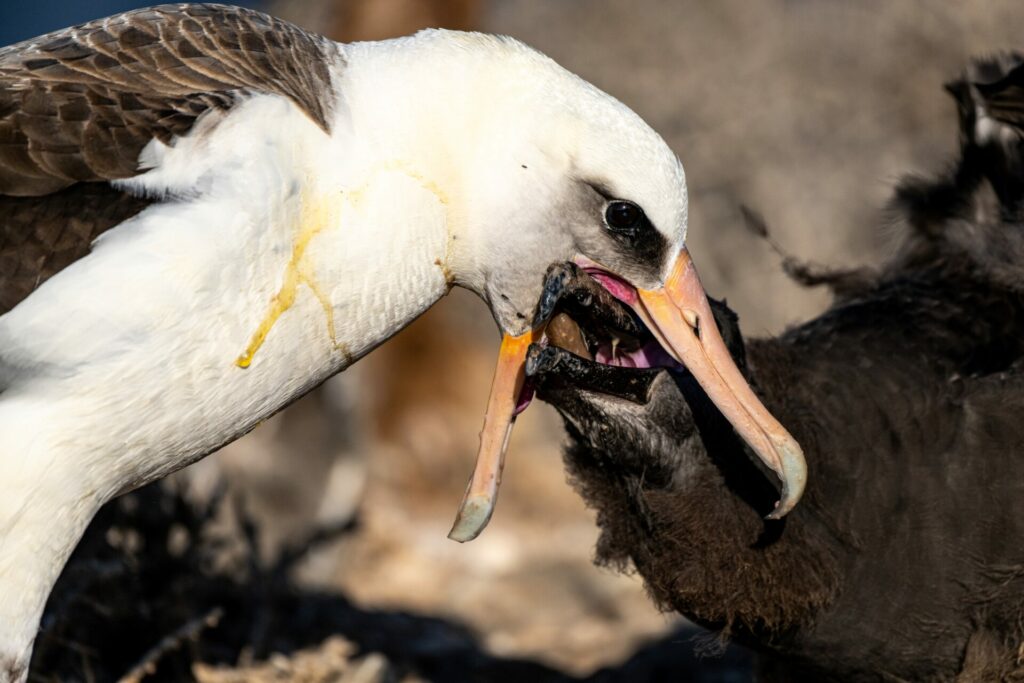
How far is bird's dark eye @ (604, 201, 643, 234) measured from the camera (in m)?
3.07

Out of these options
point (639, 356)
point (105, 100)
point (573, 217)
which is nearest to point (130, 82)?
point (105, 100)

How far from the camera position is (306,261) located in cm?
301

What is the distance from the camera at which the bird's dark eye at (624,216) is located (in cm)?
307

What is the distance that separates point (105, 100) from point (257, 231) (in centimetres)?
45

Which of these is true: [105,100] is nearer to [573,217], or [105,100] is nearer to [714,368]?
[573,217]

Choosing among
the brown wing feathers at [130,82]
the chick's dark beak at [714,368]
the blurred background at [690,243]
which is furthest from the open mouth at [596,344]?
the blurred background at [690,243]

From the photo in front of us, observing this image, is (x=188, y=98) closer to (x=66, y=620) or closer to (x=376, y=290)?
(x=376, y=290)

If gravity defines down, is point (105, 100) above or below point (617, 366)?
above

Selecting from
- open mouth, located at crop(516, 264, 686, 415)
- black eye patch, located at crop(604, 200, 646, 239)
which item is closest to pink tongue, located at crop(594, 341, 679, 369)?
open mouth, located at crop(516, 264, 686, 415)

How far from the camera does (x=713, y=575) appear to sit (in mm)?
3359

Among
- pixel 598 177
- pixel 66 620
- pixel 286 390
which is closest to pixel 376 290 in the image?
pixel 286 390

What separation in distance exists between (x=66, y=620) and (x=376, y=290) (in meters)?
2.06

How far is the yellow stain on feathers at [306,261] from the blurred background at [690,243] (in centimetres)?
279

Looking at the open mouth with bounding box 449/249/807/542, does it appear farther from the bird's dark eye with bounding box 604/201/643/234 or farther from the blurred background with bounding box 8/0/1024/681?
the blurred background with bounding box 8/0/1024/681
